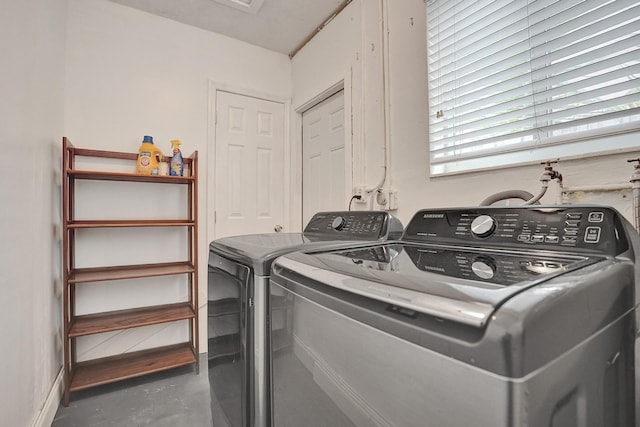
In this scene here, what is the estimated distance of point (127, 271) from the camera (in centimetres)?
215

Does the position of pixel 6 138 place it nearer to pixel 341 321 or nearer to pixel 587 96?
pixel 341 321

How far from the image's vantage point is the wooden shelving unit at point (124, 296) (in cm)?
188

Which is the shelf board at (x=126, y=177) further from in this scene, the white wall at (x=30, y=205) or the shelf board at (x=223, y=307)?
the shelf board at (x=223, y=307)

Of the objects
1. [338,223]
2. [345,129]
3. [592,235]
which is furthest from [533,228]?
[345,129]

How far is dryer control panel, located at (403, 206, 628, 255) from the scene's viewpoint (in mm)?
660

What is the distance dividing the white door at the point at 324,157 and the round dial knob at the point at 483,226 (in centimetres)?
135

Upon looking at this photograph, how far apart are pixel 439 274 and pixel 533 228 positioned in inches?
16.2

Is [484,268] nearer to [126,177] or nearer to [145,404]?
[145,404]

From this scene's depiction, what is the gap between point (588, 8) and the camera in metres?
1.02

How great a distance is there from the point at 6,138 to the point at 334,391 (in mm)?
1597

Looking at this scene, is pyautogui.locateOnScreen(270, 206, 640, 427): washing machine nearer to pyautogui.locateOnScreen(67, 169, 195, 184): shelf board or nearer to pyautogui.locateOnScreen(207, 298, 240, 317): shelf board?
pyautogui.locateOnScreen(207, 298, 240, 317): shelf board

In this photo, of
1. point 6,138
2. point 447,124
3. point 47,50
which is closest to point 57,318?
point 6,138

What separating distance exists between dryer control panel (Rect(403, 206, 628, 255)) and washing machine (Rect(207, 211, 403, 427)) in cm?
26

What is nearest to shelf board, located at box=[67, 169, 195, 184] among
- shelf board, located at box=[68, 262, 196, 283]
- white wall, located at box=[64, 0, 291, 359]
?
white wall, located at box=[64, 0, 291, 359]
